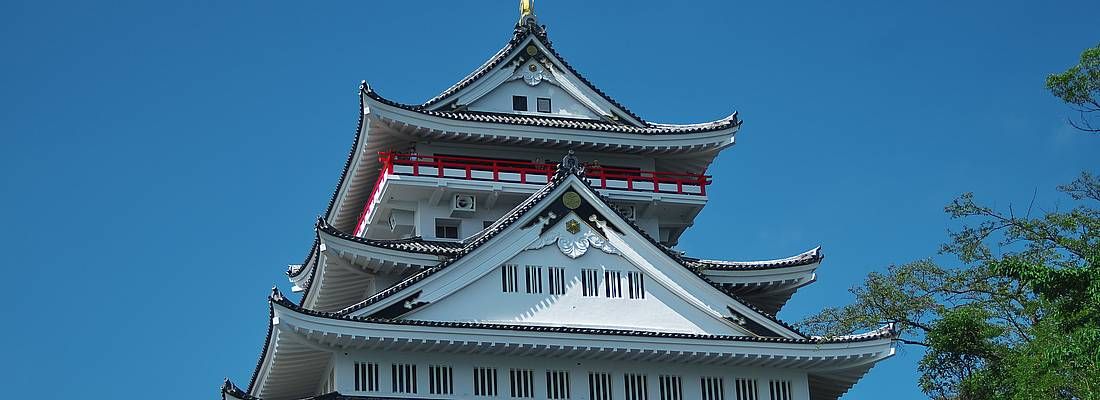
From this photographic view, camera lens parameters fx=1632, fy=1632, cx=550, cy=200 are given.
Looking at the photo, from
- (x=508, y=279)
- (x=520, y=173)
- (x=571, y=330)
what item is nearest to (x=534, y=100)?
(x=520, y=173)

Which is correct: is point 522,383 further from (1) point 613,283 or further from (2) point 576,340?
(1) point 613,283

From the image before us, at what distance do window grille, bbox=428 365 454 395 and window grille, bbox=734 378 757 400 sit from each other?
22.2 feet

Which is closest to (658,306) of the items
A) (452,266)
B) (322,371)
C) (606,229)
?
(606,229)

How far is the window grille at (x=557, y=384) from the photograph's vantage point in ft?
119

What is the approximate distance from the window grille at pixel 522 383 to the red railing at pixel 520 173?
22.0 feet

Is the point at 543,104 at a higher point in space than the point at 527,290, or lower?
higher

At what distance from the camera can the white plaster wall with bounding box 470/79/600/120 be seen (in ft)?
145

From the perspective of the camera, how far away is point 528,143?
4294 cm

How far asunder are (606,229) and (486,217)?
16.1ft

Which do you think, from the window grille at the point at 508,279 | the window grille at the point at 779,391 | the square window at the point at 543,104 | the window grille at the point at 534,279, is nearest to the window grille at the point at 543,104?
the square window at the point at 543,104

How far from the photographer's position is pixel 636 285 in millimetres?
37938

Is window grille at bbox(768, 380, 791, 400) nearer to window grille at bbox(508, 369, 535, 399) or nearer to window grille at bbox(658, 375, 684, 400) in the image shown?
window grille at bbox(658, 375, 684, 400)

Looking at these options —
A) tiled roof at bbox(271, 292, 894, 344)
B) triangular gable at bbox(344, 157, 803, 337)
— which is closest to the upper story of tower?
triangular gable at bbox(344, 157, 803, 337)

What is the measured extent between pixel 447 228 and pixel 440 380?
726 cm
